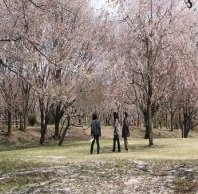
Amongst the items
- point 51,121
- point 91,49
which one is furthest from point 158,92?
point 51,121

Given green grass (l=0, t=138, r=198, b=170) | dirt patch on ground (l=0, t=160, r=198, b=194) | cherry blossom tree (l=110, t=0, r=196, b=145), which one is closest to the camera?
dirt patch on ground (l=0, t=160, r=198, b=194)

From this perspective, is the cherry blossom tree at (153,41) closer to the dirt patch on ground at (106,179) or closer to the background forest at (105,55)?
the background forest at (105,55)

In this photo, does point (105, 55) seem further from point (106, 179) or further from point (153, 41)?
point (106, 179)

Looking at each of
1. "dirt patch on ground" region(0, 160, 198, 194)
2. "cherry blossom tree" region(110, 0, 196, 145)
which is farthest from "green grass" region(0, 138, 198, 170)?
"cherry blossom tree" region(110, 0, 196, 145)

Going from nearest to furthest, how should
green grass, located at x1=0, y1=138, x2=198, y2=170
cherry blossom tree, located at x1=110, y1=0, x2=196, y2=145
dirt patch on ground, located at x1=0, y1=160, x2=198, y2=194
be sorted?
dirt patch on ground, located at x1=0, y1=160, x2=198, y2=194 → green grass, located at x1=0, y1=138, x2=198, y2=170 → cherry blossom tree, located at x1=110, y1=0, x2=196, y2=145

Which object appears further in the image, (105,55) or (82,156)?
(105,55)

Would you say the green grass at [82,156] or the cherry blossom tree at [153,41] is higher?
the cherry blossom tree at [153,41]

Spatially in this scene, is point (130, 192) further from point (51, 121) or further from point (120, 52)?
point (51, 121)

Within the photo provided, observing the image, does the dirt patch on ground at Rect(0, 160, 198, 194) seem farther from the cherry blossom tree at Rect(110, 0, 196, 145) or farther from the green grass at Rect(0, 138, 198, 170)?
the cherry blossom tree at Rect(110, 0, 196, 145)

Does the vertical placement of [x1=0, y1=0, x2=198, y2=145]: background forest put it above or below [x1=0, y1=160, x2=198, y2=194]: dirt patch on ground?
above

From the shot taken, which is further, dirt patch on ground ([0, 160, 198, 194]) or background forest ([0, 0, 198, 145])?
background forest ([0, 0, 198, 145])

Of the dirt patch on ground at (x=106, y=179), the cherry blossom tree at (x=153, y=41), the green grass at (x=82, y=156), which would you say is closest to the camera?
the dirt patch on ground at (x=106, y=179)

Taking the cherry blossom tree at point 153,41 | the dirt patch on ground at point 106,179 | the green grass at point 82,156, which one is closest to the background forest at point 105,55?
the cherry blossom tree at point 153,41

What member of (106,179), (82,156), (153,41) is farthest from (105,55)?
(106,179)
